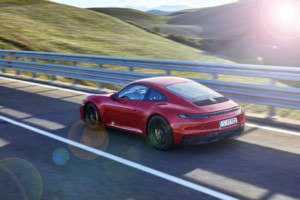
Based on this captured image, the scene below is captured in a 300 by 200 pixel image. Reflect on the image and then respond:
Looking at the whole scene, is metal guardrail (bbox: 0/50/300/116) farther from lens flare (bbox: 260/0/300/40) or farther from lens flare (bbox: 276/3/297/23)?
lens flare (bbox: 276/3/297/23)

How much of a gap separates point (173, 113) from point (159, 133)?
0.49 metres

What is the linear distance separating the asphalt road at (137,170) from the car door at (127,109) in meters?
0.30

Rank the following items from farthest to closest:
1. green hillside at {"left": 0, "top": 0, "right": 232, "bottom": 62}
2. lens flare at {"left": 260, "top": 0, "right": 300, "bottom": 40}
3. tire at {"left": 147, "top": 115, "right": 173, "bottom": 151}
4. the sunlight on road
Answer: lens flare at {"left": 260, "top": 0, "right": 300, "bottom": 40} < green hillside at {"left": 0, "top": 0, "right": 232, "bottom": 62} < tire at {"left": 147, "top": 115, "right": 173, "bottom": 151} < the sunlight on road

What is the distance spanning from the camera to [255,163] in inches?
235

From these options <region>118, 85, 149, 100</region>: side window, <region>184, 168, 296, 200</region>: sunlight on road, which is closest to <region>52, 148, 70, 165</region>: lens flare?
<region>118, 85, 149, 100</region>: side window

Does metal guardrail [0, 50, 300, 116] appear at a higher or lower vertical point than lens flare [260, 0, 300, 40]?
lower

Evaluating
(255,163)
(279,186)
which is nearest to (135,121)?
(255,163)

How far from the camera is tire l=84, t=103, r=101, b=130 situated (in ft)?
27.1

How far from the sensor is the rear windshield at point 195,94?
21.7 feet

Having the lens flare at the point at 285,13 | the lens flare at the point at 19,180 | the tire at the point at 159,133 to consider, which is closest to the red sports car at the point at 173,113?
the tire at the point at 159,133

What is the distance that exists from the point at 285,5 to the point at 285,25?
1540 inches

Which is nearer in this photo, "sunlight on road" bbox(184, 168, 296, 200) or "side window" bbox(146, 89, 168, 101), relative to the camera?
"sunlight on road" bbox(184, 168, 296, 200)

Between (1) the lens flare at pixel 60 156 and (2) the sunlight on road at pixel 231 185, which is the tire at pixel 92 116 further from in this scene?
(2) the sunlight on road at pixel 231 185

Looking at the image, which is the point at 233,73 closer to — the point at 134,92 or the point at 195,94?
the point at 195,94
